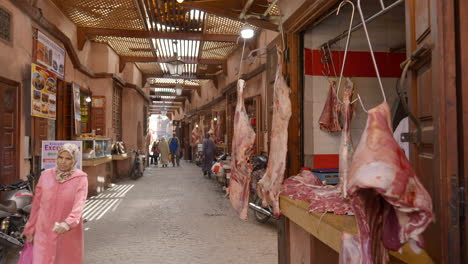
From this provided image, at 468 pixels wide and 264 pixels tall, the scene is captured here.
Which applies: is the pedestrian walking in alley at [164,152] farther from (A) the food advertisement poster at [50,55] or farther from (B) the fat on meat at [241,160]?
(B) the fat on meat at [241,160]

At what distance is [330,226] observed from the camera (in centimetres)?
211

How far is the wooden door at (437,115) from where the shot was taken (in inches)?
53.2

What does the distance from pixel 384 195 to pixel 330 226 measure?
96 cm

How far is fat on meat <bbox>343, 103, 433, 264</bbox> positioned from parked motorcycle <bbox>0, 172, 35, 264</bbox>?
169 inches

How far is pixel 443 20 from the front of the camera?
1391 millimetres

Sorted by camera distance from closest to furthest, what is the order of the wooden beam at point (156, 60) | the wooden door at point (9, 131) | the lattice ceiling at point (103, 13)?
the wooden door at point (9, 131) → the lattice ceiling at point (103, 13) → the wooden beam at point (156, 60)

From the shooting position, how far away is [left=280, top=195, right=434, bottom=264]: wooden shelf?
1.60 m

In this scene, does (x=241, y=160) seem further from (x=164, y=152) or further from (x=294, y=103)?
(x=164, y=152)

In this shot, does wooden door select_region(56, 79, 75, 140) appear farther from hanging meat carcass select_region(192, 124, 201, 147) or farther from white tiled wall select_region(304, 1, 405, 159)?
hanging meat carcass select_region(192, 124, 201, 147)

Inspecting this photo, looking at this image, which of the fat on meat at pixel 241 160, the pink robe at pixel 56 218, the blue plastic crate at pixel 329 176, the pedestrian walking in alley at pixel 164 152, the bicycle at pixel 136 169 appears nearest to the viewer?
the pink robe at pixel 56 218

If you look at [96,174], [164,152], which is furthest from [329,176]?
[164,152]

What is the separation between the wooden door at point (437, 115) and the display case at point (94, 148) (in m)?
8.72

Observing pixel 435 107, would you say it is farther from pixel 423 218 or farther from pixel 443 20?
pixel 423 218

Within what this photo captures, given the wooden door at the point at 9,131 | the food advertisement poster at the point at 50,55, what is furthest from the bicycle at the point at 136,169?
the wooden door at the point at 9,131
